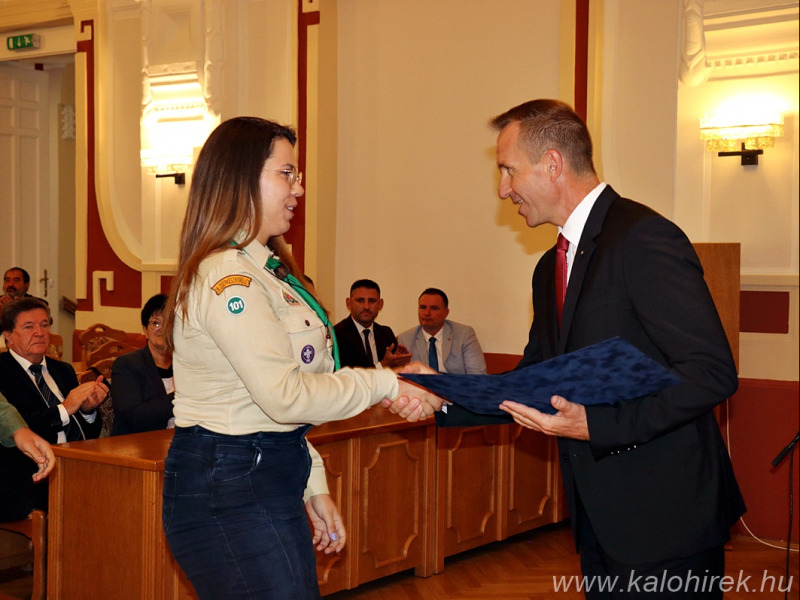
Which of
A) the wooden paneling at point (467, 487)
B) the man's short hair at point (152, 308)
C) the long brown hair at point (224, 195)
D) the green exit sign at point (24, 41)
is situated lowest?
the wooden paneling at point (467, 487)

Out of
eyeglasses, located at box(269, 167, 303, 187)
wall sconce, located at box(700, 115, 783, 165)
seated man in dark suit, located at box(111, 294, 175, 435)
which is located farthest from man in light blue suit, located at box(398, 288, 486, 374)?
eyeglasses, located at box(269, 167, 303, 187)

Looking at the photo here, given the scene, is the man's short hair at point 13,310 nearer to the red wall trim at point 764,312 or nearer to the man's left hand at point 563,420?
the man's left hand at point 563,420

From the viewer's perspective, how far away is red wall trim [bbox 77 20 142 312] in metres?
8.89

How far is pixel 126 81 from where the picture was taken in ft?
29.4

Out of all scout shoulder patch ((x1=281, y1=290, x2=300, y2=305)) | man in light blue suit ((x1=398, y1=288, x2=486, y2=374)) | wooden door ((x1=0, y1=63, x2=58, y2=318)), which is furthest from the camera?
wooden door ((x1=0, y1=63, x2=58, y2=318))

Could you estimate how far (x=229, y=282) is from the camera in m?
1.92

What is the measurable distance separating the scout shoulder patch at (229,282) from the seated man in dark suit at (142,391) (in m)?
2.56

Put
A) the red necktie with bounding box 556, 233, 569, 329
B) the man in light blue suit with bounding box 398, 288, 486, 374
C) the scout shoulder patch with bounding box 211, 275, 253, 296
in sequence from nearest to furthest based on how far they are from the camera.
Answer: the scout shoulder patch with bounding box 211, 275, 253, 296
the red necktie with bounding box 556, 233, 569, 329
the man in light blue suit with bounding box 398, 288, 486, 374

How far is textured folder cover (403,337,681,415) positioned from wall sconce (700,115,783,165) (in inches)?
163

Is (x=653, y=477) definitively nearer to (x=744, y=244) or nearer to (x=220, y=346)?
(x=220, y=346)

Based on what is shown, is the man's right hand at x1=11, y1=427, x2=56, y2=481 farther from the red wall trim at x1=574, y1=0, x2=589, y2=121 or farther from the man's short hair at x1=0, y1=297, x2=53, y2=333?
the red wall trim at x1=574, y1=0, x2=589, y2=121

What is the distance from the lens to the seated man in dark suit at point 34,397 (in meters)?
4.14

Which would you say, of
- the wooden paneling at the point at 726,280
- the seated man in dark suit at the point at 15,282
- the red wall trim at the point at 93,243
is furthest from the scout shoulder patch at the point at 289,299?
the seated man in dark suit at the point at 15,282

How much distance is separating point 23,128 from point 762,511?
879 cm
